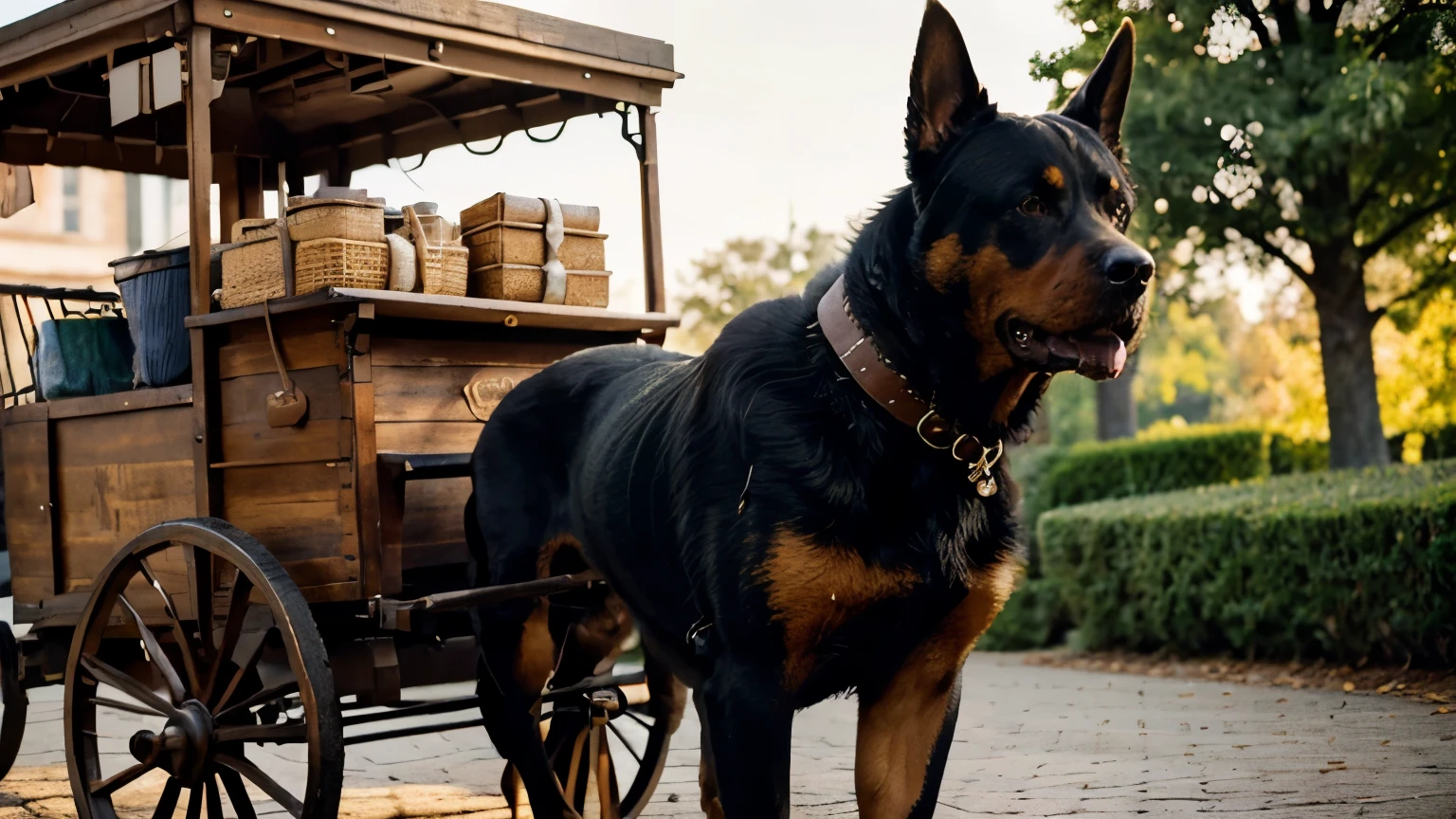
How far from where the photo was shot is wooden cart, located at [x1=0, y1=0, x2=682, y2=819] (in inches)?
166

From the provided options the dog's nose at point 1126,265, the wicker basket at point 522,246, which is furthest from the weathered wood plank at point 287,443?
the dog's nose at point 1126,265

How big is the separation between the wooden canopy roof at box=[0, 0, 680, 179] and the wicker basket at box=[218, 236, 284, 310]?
0.58 m

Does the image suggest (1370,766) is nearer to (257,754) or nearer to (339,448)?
(339,448)

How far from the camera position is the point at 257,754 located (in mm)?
6891

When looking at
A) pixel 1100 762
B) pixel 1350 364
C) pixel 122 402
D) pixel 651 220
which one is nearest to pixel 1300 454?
pixel 1350 364

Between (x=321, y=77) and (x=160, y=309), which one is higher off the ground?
(x=321, y=77)

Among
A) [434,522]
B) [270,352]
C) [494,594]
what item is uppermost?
[270,352]

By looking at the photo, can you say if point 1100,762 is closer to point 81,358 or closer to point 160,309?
point 160,309

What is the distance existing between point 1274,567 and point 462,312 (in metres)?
6.00

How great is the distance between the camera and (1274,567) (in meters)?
8.42

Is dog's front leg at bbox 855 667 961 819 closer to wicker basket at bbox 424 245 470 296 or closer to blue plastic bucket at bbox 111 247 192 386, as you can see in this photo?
wicker basket at bbox 424 245 470 296

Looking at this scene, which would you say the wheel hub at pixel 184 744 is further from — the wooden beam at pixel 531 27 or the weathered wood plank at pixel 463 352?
the wooden beam at pixel 531 27

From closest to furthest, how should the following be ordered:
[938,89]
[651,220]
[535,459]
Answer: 1. [938,89]
2. [535,459]
3. [651,220]

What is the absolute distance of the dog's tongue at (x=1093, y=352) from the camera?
8.65 ft
